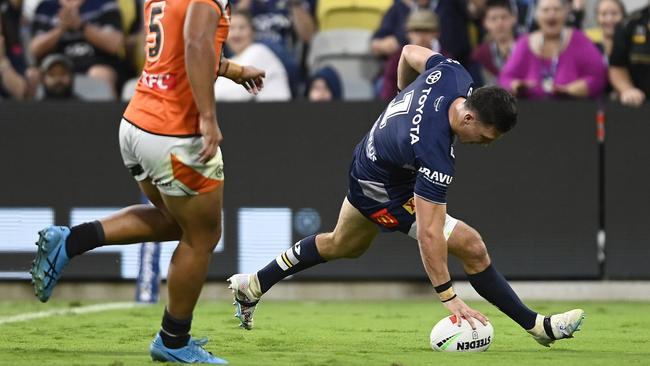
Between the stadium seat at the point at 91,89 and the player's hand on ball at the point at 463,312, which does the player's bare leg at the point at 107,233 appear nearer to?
the player's hand on ball at the point at 463,312

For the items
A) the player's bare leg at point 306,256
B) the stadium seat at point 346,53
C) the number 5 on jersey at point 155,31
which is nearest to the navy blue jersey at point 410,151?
the player's bare leg at point 306,256

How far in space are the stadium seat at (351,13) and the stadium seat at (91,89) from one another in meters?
2.77

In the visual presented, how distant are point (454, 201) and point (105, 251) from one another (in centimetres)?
343

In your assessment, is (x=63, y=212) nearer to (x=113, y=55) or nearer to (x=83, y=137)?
(x=83, y=137)

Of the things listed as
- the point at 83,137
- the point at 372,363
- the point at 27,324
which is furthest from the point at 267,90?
the point at 372,363

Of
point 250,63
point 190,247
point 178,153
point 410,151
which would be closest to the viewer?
point 178,153

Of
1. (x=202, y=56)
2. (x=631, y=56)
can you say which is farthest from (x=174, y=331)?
(x=631, y=56)

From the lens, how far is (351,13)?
48.7ft

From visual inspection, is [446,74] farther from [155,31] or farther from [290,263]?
[155,31]

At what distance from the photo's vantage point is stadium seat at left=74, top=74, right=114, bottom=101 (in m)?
13.5

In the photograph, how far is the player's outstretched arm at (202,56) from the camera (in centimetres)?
623

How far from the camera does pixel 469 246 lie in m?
7.92

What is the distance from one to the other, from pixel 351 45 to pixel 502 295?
6.95m

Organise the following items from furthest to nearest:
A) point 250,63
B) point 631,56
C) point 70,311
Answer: point 250,63
point 631,56
point 70,311
